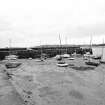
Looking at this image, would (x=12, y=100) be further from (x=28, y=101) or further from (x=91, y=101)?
(x=91, y=101)

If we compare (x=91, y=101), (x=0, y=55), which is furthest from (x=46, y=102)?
(x=0, y=55)

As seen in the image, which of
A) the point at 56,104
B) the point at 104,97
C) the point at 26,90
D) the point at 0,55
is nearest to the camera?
the point at 56,104

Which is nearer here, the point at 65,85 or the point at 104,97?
the point at 104,97

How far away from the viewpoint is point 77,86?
14.4m

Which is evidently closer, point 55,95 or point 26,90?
point 55,95

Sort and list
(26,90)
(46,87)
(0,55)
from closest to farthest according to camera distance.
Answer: (26,90) < (46,87) < (0,55)

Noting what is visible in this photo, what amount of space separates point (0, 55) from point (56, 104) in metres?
33.0

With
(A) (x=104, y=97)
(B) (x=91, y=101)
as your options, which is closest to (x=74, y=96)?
(B) (x=91, y=101)

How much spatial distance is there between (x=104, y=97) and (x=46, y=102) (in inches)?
184

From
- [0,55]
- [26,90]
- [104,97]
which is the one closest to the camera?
[104,97]

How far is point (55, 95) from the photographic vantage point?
464 inches

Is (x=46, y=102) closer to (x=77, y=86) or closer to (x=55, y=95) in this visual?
(x=55, y=95)

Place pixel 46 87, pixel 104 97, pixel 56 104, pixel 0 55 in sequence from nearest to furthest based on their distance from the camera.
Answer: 1. pixel 56 104
2. pixel 104 97
3. pixel 46 87
4. pixel 0 55

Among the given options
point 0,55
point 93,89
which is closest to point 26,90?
point 93,89
